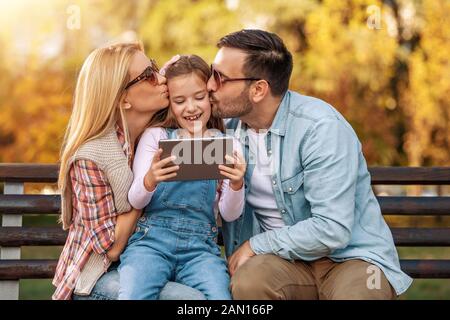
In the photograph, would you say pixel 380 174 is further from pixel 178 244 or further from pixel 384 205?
pixel 178 244

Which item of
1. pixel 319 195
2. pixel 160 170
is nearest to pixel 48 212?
pixel 160 170

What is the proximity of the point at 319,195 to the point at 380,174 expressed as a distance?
924mm

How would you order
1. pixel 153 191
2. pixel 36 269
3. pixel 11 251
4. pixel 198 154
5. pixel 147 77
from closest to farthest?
pixel 198 154, pixel 153 191, pixel 147 77, pixel 36 269, pixel 11 251

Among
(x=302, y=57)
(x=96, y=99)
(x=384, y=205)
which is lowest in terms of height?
(x=384, y=205)

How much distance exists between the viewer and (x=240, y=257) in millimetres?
3312

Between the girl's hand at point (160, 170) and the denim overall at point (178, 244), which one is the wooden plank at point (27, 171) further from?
the girl's hand at point (160, 170)

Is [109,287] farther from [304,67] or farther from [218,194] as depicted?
[304,67]

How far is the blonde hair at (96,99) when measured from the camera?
10.8ft

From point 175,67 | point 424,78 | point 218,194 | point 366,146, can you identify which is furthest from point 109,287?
point 424,78

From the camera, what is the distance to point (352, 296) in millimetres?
3107

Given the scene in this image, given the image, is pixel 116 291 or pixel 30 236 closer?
pixel 116 291

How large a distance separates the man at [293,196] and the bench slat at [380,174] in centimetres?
66

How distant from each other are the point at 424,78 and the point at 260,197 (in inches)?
388

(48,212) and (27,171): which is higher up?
(27,171)
